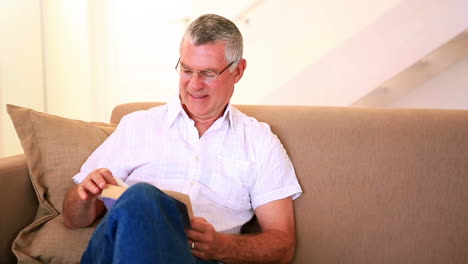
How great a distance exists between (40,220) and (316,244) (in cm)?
84

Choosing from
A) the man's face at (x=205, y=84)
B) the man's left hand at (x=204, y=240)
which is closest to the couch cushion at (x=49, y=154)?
the man's face at (x=205, y=84)


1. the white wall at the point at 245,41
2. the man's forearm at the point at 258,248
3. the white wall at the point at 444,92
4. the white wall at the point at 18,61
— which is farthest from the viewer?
the white wall at the point at 245,41

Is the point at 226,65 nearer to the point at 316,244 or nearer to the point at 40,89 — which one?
the point at 316,244

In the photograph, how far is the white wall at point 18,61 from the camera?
10.5 feet

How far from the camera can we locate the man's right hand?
106 cm

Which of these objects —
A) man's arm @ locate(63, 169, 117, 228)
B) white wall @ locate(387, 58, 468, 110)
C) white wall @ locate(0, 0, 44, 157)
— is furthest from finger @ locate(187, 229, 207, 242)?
white wall @ locate(387, 58, 468, 110)

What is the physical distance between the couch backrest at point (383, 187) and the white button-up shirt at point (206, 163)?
0.10 meters

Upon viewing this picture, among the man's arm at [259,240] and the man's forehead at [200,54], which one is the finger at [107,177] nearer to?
the man's arm at [259,240]

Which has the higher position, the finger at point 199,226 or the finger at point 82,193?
the finger at point 82,193

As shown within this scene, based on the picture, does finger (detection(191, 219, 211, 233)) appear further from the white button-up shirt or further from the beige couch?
the beige couch

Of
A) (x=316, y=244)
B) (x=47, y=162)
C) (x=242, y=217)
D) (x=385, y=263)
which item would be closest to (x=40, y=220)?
(x=47, y=162)

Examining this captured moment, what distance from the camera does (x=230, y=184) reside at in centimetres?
137

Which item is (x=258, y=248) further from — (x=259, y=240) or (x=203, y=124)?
(x=203, y=124)

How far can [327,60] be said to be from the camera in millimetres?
3090
